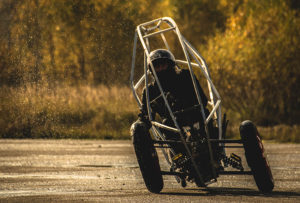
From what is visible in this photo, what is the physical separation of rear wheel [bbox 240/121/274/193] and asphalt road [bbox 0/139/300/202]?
24cm

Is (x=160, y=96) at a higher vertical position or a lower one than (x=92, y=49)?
higher

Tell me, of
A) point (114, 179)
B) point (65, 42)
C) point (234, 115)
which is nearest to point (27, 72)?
point (65, 42)

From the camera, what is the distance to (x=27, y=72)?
92.6 ft

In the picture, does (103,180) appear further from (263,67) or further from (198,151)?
(263,67)

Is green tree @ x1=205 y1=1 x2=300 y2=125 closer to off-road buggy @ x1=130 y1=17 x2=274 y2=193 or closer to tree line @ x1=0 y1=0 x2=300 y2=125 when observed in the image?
tree line @ x1=0 y1=0 x2=300 y2=125

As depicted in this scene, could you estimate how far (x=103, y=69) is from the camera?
3033 centimetres

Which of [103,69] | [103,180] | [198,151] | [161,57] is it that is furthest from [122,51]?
[198,151]

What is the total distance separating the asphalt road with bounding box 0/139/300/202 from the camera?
1038 cm

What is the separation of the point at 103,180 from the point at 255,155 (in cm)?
347

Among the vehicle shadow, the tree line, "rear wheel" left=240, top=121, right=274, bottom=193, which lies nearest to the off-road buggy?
"rear wheel" left=240, top=121, right=274, bottom=193

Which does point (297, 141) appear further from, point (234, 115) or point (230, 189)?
point (230, 189)

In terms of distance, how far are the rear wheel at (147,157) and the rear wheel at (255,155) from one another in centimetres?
123

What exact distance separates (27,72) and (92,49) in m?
3.73

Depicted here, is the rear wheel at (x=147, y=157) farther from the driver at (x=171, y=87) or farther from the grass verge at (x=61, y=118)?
the grass verge at (x=61, y=118)
